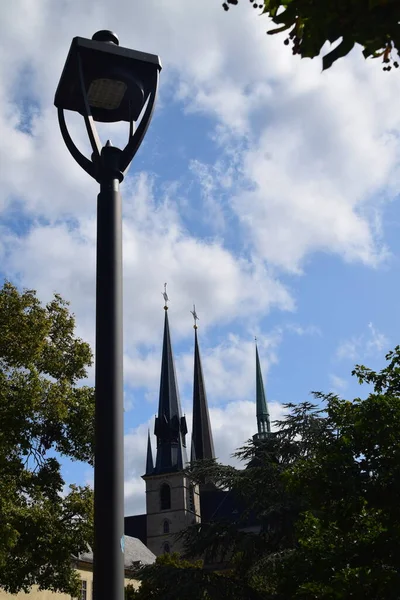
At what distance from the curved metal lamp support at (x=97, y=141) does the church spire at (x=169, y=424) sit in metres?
72.1

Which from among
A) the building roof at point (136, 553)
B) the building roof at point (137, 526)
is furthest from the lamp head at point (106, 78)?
the building roof at point (137, 526)

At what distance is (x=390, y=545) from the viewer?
13281 mm

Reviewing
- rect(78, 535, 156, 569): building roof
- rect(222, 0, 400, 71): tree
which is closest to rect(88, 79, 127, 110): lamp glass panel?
rect(222, 0, 400, 71): tree

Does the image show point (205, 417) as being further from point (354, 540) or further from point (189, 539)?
point (354, 540)

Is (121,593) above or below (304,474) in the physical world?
below

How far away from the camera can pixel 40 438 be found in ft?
62.9

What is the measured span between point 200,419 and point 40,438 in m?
78.8

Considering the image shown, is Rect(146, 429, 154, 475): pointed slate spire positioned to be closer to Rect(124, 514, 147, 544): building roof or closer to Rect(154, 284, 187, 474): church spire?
Rect(154, 284, 187, 474): church spire

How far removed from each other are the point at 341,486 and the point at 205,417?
83.6 metres

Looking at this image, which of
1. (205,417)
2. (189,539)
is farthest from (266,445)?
(205,417)

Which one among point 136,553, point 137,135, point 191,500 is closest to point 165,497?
point 191,500

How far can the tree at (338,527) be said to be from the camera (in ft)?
43.5

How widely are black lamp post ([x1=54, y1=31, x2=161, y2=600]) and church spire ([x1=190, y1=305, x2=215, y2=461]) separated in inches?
3425

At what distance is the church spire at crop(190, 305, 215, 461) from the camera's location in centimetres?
9494
